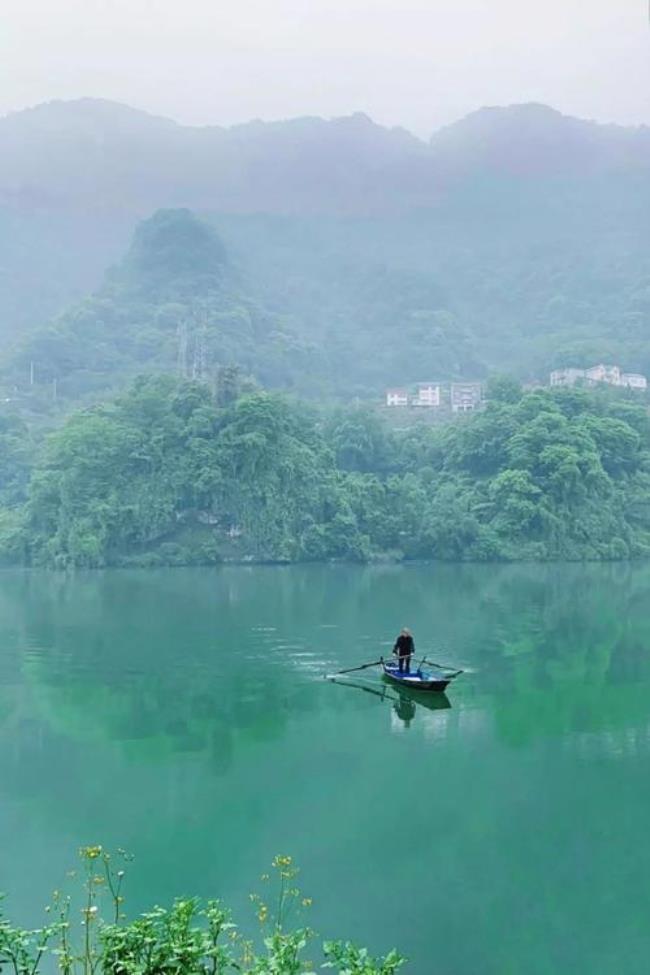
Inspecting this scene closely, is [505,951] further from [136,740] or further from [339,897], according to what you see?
[136,740]

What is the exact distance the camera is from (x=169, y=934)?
3.88 metres

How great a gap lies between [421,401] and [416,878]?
195 ft

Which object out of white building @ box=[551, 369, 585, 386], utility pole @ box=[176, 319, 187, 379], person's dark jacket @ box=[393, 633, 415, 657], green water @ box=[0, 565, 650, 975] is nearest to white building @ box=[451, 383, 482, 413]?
white building @ box=[551, 369, 585, 386]

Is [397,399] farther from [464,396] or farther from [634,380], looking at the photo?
[634,380]

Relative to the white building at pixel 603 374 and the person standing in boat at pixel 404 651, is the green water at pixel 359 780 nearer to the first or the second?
the person standing in boat at pixel 404 651

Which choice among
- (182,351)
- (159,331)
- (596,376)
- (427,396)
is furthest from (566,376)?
(159,331)

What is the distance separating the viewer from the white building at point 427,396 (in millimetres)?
64938

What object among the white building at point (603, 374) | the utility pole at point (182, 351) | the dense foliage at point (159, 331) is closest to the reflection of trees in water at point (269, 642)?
the dense foliage at point (159, 331)

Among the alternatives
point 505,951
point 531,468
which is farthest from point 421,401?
point 505,951

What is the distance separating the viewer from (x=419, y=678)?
12352 millimetres

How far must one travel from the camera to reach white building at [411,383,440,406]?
213 feet

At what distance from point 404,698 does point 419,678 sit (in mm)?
390

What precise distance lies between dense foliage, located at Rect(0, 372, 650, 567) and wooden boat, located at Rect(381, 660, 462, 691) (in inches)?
889

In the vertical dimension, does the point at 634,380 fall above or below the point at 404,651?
above
